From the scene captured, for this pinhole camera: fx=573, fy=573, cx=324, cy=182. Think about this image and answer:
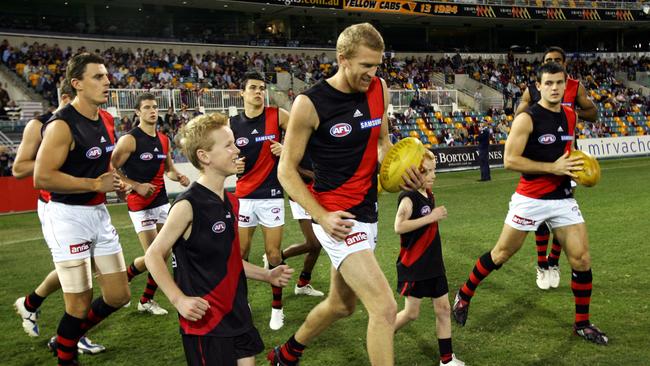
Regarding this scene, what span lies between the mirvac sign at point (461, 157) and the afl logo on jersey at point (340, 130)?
66.7 feet

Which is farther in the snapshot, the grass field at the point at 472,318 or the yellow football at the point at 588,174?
the yellow football at the point at 588,174

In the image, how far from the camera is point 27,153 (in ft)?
16.2

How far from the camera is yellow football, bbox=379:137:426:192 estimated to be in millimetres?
4047

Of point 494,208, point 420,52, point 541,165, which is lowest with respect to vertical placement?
point 494,208

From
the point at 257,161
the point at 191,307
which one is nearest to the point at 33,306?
the point at 257,161

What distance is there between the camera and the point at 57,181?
171 inches

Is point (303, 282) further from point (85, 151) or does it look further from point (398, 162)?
point (398, 162)

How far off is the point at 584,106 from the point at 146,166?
534cm

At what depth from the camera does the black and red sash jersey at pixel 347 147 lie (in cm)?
399

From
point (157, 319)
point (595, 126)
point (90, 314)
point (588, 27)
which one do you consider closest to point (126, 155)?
point (157, 319)

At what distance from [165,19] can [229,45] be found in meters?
4.78

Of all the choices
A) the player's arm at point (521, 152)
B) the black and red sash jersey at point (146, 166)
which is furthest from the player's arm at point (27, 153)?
the player's arm at point (521, 152)

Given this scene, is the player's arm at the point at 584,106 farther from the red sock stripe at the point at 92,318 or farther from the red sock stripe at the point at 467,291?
the red sock stripe at the point at 92,318

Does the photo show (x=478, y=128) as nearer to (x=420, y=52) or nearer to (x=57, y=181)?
(x=420, y=52)
